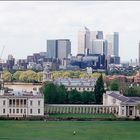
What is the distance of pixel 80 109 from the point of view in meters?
61.5

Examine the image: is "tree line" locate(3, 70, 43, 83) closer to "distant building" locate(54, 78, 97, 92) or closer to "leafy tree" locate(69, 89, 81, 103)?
"distant building" locate(54, 78, 97, 92)

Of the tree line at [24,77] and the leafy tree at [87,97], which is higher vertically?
the tree line at [24,77]

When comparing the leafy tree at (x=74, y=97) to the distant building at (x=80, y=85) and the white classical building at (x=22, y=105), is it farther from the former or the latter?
the distant building at (x=80, y=85)

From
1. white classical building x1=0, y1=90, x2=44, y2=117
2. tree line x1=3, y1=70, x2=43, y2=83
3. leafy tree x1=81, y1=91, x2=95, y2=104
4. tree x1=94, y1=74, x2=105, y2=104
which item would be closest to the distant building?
tree line x1=3, y1=70, x2=43, y2=83

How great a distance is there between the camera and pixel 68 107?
202 ft

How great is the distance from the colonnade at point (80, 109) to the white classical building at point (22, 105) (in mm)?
3224

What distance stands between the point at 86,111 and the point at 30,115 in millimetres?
6695
